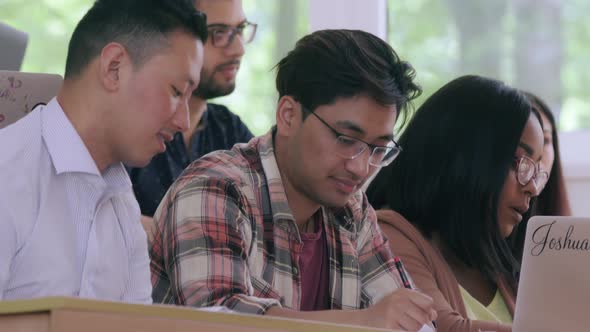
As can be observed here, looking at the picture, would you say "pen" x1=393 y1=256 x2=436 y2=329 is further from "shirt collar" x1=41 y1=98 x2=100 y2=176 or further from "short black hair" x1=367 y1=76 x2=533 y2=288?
"shirt collar" x1=41 y1=98 x2=100 y2=176

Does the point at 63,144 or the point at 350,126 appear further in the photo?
the point at 350,126

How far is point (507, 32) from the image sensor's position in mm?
3432

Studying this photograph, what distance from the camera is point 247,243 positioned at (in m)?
1.72

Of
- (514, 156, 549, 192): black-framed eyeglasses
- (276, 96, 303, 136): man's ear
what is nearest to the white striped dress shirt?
(276, 96, 303, 136): man's ear

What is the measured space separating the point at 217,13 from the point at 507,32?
1.24m

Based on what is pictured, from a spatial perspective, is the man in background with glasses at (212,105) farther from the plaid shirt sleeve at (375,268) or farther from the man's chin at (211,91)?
the plaid shirt sleeve at (375,268)

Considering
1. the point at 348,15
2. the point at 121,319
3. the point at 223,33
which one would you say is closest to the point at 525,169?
the point at 223,33

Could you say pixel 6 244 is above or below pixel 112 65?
below

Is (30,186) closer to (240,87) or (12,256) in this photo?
(12,256)

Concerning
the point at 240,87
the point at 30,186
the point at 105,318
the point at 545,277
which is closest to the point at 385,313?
the point at 545,277

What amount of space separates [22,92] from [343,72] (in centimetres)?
58

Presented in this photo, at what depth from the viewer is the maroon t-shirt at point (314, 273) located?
1.87 m

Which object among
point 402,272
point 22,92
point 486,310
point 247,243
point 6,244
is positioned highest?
point 22,92

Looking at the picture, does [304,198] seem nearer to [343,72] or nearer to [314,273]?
[314,273]
